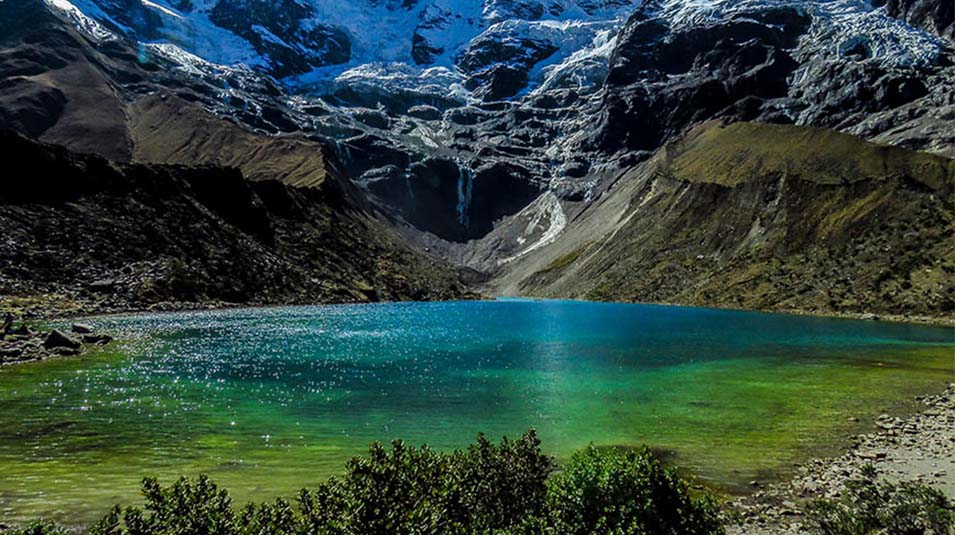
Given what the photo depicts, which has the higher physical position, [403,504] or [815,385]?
[403,504]

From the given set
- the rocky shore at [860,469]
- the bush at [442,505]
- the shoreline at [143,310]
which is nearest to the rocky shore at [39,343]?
the shoreline at [143,310]

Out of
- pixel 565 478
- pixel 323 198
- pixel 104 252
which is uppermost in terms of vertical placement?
pixel 323 198

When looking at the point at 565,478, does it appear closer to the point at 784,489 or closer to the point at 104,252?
the point at 784,489

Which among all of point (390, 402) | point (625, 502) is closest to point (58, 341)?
point (390, 402)

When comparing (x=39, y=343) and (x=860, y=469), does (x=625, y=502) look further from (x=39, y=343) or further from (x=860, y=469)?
(x=39, y=343)

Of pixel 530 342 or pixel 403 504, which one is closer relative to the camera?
pixel 403 504

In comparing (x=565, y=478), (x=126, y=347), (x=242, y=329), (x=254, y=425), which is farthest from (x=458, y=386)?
(x=242, y=329)

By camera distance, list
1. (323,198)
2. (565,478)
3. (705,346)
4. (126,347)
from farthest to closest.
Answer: (323,198), (705,346), (126,347), (565,478)
